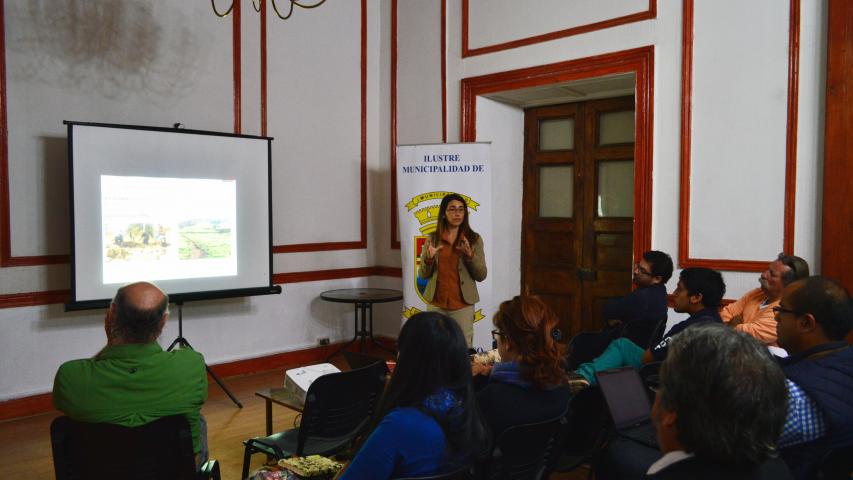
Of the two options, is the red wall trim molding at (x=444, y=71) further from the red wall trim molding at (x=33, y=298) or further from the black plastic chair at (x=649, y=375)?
the black plastic chair at (x=649, y=375)

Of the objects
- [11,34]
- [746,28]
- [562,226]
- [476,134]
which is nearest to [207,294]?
[11,34]

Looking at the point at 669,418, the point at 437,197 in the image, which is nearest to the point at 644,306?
the point at 437,197

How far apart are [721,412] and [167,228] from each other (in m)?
4.15

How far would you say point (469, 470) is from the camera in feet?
5.68

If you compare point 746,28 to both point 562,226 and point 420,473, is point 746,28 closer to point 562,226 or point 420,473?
point 562,226

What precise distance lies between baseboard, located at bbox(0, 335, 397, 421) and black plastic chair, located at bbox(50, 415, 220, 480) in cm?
240

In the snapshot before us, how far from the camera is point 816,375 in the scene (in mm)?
1854

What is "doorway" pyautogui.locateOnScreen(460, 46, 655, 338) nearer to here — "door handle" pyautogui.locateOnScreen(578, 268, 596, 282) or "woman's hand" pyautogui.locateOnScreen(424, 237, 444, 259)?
"door handle" pyautogui.locateOnScreen(578, 268, 596, 282)

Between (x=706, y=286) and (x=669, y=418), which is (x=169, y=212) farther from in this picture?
(x=669, y=418)

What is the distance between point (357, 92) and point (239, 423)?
327 cm

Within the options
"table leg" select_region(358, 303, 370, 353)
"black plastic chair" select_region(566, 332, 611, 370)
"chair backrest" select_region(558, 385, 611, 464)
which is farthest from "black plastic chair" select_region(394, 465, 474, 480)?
"table leg" select_region(358, 303, 370, 353)

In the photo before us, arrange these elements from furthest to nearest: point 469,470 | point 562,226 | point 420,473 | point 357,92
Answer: point 357,92, point 562,226, point 469,470, point 420,473

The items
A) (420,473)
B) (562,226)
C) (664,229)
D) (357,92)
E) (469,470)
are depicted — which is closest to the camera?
(420,473)

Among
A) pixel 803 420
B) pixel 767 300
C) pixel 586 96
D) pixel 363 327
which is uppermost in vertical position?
pixel 586 96
